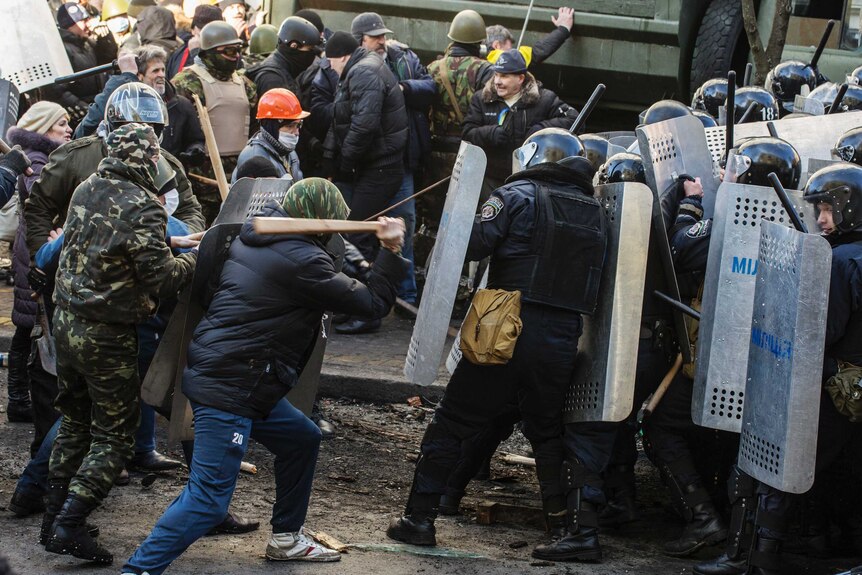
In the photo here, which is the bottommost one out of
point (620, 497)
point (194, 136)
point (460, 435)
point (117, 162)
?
point (620, 497)

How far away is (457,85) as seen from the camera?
10672mm

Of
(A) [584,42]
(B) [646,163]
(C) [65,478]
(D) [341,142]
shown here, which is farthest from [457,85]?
(C) [65,478]

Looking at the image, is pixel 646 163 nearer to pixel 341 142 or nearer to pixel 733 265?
pixel 733 265

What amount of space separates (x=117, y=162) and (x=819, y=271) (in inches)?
117

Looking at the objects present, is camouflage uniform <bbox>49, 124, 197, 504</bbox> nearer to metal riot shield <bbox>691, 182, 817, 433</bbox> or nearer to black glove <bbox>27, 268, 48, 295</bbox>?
black glove <bbox>27, 268, 48, 295</bbox>

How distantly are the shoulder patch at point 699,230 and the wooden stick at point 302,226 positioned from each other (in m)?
1.76

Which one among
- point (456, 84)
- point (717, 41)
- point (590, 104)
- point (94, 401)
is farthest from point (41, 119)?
point (717, 41)

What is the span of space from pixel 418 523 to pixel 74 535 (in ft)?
5.26

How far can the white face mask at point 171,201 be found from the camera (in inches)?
274

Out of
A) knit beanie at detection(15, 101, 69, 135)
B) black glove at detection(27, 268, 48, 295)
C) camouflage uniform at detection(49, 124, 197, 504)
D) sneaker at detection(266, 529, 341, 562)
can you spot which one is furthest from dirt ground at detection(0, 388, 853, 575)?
knit beanie at detection(15, 101, 69, 135)

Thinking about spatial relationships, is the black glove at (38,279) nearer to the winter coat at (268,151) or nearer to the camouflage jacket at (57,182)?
the camouflage jacket at (57,182)

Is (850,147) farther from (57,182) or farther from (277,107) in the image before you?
(57,182)

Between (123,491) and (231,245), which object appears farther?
(123,491)

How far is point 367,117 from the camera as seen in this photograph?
32.2 ft
